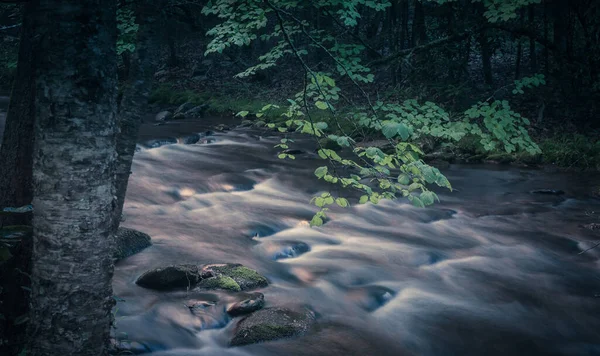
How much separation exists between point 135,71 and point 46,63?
2484mm

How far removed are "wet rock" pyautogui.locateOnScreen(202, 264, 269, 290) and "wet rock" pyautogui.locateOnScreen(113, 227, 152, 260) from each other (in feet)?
4.39

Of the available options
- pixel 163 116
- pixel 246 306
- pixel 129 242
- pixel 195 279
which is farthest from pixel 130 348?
pixel 163 116

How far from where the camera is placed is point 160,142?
17.2 meters

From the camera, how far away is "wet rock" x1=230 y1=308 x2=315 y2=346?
5594 millimetres

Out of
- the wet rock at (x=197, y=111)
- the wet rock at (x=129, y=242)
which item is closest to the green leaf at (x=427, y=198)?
the wet rock at (x=129, y=242)

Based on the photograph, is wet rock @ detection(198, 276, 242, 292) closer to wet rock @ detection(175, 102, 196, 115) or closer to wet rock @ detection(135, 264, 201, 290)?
wet rock @ detection(135, 264, 201, 290)

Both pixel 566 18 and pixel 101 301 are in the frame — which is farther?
pixel 566 18

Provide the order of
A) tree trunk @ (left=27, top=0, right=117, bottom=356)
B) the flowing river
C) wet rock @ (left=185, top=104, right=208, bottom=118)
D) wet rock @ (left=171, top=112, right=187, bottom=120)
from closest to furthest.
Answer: tree trunk @ (left=27, top=0, right=117, bottom=356), the flowing river, wet rock @ (left=171, top=112, right=187, bottom=120), wet rock @ (left=185, top=104, right=208, bottom=118)

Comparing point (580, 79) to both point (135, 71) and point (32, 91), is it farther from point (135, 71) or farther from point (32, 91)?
point (32, 91)

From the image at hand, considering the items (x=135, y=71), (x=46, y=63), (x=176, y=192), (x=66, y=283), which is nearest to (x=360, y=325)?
(x=135, y=71)

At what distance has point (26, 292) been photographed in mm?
3332

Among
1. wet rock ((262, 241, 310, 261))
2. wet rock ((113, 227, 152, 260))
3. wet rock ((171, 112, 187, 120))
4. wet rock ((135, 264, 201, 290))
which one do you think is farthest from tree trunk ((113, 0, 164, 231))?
wet rock ((171, 112, 187, 120))

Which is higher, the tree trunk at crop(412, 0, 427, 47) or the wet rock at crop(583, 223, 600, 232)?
the tree trunk at crop(412, 0, 427, 47)

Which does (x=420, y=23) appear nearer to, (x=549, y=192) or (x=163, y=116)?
(x=549, y=192)
